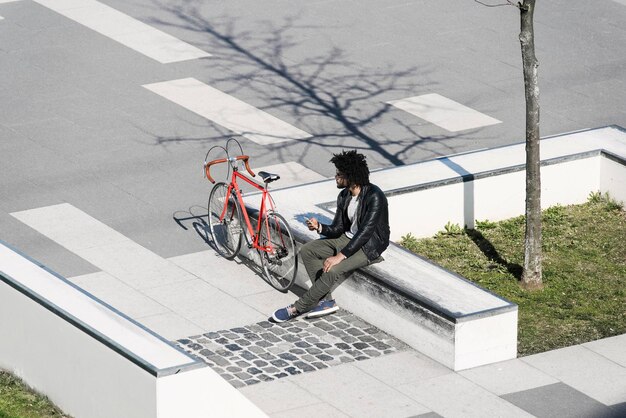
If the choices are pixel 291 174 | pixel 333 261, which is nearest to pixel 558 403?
pixel 333 261

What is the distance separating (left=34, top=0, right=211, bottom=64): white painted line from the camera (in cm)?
2034

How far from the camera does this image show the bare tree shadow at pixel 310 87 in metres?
17.3

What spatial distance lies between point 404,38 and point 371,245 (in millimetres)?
9458

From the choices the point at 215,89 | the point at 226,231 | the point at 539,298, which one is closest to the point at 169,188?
the point at 226,231

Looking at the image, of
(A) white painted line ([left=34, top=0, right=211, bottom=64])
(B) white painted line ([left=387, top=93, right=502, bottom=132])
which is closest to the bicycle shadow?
(B) white painted line ([left=387, top=93, right=502, bottom=132])

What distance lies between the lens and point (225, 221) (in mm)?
13891

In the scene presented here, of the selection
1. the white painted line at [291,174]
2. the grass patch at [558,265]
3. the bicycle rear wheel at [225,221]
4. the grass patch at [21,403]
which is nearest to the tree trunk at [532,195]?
the grass patch at [558,265]

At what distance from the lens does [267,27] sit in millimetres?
21656

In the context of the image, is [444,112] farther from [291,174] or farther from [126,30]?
[126,30]

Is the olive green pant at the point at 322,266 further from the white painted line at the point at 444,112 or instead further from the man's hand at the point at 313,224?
the white painted line at the point at 444,112

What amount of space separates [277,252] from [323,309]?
87 centimetres

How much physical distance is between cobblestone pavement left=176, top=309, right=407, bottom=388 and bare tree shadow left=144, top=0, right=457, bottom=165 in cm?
464

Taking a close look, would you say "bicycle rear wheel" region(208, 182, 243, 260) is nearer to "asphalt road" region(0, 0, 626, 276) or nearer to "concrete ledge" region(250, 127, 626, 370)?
"asphalt road" region(0, 0, 626, 276)

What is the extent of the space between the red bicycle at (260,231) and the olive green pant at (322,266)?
0.25 metres
